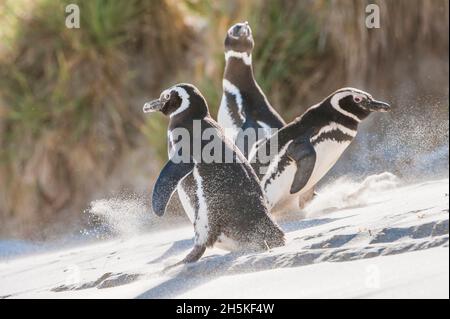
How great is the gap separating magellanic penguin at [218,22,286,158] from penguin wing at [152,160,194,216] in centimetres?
65

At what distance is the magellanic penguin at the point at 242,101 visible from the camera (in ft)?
9.26

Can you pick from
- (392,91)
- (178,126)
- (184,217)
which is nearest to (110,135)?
(184,217)

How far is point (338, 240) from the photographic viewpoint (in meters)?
2.09

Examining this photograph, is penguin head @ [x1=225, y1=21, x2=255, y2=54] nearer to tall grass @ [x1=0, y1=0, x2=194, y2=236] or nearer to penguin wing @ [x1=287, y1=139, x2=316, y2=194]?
penguin wing @ [x1=287, y1=139, x2=316, y2=194]

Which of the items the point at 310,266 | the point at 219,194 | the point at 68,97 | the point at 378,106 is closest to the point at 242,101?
the point at 378,106

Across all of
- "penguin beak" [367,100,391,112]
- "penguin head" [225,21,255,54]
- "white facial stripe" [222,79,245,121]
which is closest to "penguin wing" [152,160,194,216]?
"penguin beak" [367,100,391,112]

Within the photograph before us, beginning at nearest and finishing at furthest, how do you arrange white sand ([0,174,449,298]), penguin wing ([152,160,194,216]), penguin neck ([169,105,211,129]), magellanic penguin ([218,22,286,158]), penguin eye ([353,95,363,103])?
white sand ([0,174,449,298])
penguin wing ([152,160,194,216])
penguin neck ([169,105,211,129])
penguin eye ([353,95,363,103])
magellanic penguin ([218,22,286,158])

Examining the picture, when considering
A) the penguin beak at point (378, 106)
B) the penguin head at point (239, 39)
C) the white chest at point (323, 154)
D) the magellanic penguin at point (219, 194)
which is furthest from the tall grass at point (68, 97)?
the magellanic penguin at point (219, 194)

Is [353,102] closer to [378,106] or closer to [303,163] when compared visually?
[378,106]

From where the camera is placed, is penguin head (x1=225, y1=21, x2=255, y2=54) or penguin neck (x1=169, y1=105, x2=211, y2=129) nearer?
penguin neck (x1=169, y1=105, x2=211, y2=129)

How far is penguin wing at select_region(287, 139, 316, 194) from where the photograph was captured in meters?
2.58

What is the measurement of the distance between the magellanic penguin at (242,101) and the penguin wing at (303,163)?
0.72 feet

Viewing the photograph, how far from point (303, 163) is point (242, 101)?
1.33ft

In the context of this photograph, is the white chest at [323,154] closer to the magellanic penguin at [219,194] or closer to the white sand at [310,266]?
the white sand at [310,266]
